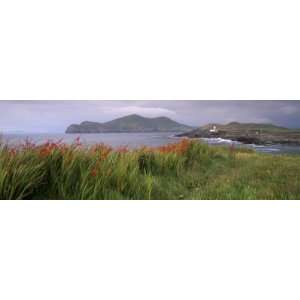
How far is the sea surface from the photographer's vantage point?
2.25 meters

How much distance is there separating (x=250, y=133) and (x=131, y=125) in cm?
84

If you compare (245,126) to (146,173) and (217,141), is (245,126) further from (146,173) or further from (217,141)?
(146,173)

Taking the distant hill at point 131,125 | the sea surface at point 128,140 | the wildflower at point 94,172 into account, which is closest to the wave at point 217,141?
the sea surface at point 128,140

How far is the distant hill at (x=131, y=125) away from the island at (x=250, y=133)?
119 millimetres

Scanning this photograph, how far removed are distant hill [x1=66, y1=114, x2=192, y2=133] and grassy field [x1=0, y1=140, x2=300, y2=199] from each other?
114 mm

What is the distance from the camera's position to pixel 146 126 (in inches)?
92.7

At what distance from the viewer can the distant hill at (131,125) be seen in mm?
2318

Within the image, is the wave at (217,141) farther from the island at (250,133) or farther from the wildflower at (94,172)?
the wildflower at (94,172)

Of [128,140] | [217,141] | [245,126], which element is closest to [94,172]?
[128,140]

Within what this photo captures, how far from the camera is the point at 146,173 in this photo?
2307mm

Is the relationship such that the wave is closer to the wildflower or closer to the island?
the island

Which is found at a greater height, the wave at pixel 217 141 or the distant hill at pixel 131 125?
the distant hill at pixel 131 125
